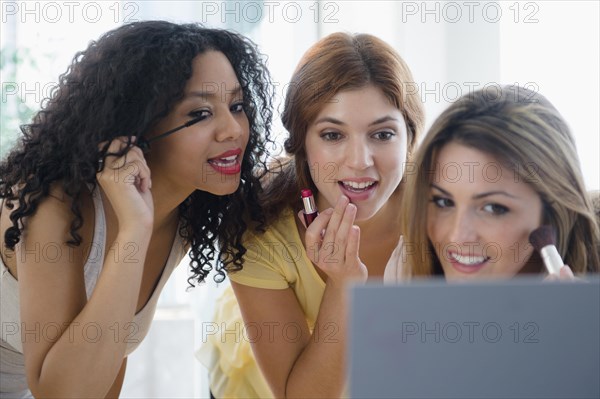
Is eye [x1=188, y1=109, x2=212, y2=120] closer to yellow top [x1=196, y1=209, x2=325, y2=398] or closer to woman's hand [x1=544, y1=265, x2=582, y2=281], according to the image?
yellow top [x1=196, y1=209, x2=325, y2=398]

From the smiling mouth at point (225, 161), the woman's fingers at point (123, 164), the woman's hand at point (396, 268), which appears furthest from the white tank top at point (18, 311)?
the woman's hand at point (396, 268)

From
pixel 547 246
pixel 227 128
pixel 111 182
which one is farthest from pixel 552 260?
pixel 111 182

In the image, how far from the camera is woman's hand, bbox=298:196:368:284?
1.32 metres

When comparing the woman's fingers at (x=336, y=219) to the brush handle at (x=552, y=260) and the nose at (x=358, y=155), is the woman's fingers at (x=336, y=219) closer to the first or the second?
the nose at (x=358, y=155)

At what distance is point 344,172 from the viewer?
1.34 m

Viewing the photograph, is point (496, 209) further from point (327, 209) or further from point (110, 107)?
point (110, 107)

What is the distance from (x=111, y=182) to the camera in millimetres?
1234

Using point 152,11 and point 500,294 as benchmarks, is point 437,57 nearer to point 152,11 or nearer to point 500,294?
point 152,11

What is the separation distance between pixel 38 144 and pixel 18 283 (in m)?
0.26

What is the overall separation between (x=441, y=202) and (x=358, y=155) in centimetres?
25

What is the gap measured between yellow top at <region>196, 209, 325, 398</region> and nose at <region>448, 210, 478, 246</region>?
45 cm

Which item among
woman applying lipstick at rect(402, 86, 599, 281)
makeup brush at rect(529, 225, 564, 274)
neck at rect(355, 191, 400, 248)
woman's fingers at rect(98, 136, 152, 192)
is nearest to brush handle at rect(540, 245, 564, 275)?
makeup brush at rect(529, 225, 564, 274)

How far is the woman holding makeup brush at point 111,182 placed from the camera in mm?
1212

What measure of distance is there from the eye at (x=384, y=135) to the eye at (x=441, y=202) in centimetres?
28
